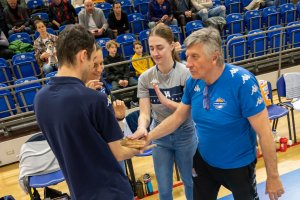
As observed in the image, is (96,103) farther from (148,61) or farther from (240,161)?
(148,61)

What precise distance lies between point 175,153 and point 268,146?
2.86ft

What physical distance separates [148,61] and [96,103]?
3886 mm

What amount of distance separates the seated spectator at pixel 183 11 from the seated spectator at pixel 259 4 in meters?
1.46

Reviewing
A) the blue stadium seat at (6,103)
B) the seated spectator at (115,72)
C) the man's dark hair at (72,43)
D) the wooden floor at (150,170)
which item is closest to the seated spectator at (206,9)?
the seated spectator at (115,72)

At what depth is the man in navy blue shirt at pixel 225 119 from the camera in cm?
177

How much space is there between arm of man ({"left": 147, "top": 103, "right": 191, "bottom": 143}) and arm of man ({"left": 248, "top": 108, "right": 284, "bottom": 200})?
50 centimetres

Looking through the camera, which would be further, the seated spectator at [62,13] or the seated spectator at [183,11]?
the seated spectator at [183,11]

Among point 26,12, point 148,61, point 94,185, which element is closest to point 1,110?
point 148,61

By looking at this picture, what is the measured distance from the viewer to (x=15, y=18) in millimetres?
6758

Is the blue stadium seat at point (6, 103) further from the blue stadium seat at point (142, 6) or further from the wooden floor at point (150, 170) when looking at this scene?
the blue stadium seat at point (142, 6)

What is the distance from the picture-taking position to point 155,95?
245 centimetres

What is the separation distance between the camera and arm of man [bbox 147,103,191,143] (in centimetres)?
216

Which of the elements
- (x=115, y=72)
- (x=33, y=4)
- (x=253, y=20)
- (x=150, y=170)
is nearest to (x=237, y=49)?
(x=253, y=20)

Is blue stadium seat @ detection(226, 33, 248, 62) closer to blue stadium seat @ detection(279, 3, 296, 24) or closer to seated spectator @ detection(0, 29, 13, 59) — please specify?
Result: blue stadium seat @ detection(279, 3, 296, 24)
